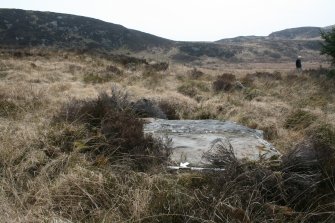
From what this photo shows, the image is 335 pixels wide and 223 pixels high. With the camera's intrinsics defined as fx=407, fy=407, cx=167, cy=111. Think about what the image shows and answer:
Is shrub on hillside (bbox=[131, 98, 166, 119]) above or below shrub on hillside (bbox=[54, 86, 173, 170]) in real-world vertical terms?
below

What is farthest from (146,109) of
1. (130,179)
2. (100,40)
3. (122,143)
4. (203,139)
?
(100,40)

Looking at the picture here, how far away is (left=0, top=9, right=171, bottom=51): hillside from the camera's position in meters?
43.7

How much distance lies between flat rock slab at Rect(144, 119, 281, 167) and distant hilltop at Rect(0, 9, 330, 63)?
3165 cm

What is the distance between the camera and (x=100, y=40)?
170 ft

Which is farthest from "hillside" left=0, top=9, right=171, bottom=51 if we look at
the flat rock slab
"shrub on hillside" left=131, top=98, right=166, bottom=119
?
the flat rock slab

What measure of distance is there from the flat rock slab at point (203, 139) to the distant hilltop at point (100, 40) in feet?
104

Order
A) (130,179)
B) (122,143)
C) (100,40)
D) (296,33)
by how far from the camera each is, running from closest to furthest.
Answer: (130,179), (122,143), (100,40), (296,33)

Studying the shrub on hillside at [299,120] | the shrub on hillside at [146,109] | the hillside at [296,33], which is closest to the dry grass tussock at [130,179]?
the shrub on hillside at [146,109]

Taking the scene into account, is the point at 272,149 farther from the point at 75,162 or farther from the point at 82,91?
the point at 82,91

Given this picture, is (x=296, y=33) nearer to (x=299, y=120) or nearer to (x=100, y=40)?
(x=100, y=40)

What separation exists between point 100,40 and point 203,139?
48.7m

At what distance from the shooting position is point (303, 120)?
23.0 ft

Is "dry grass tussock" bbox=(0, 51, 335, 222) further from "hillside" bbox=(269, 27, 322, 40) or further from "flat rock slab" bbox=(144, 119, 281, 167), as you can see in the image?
"hillside" bbox=(269, 27, 322, 40)

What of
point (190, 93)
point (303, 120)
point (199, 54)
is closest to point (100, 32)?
point (199, 54)
